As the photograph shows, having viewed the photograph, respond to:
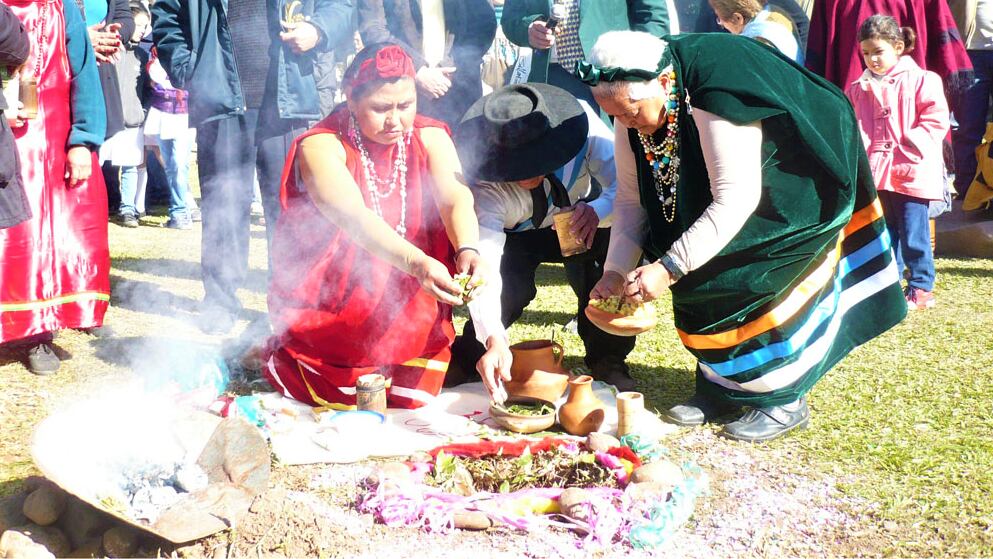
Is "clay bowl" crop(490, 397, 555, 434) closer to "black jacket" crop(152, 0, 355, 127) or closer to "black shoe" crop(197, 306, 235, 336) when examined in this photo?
"black shoe" crop(197, 306, 235, 336)

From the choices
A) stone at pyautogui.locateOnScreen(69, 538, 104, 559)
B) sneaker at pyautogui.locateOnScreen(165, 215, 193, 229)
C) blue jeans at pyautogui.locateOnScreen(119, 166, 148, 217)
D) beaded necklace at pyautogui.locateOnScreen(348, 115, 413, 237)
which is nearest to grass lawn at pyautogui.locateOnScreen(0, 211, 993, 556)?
stone at pyautogui.locateOnScreen(69, 538, 104, 559)

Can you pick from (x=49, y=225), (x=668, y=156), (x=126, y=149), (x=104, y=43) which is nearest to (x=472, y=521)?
(x=668, y=156)

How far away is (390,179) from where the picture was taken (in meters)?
3.91

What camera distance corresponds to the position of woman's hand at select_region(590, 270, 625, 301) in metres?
3.70

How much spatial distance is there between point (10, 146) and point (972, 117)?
6.58 metres

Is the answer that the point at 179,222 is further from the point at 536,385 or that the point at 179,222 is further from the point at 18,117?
the point at 536,385

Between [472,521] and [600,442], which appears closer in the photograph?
[472,521]

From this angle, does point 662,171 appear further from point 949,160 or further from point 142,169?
point 142,169

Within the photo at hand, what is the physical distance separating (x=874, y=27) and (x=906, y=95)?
44cm

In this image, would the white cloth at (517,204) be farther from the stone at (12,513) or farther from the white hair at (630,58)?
the stone at (12,513)

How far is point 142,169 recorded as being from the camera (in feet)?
29.0

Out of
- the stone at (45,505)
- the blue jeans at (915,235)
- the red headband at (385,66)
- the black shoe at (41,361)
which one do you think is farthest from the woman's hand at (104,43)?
the blue jeans at (915,235)

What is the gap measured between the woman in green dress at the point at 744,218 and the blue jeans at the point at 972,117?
3956mm

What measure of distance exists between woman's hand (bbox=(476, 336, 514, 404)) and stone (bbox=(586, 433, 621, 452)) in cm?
38
